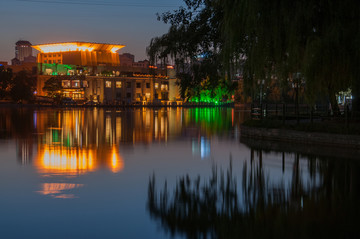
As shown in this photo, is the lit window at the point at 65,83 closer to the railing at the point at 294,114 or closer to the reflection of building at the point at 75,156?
the railing at the point at 294,114

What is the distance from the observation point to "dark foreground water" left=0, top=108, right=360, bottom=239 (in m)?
7.40

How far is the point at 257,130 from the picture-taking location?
79.3ft

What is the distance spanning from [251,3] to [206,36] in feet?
31.0

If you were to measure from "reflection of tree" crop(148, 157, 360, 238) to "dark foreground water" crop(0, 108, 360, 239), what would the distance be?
0.06ft

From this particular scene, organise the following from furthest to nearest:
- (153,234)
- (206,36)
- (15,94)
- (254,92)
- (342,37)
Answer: (15,94)
(206,36)
(254,92)
(342,37)
(153,234)

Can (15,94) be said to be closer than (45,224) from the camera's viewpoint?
No

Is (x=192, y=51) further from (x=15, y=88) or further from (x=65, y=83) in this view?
(x=65, y=83)

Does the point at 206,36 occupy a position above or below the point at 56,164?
above

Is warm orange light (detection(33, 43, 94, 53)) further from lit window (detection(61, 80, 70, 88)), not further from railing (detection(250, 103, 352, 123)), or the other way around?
railing (detection(250, 103, 352, 123))

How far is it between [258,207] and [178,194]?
1847 mm

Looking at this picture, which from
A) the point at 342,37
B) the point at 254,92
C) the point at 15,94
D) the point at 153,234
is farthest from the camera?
the point at 15,94

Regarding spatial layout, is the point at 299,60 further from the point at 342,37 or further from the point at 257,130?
the point at 257,130

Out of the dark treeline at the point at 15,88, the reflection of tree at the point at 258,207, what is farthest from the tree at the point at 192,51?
the dark treeline at the point at 15,88

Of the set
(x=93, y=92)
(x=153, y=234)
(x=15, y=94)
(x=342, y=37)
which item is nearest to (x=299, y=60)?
(x=342, y=37)
